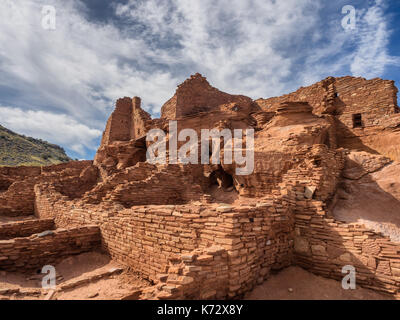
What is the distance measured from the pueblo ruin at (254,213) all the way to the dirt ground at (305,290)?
16 cm

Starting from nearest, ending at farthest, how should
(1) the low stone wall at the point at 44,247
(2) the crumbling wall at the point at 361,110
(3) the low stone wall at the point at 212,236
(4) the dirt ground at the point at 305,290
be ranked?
(4) the dirt ground at the point at 305,290, (3) the low stone wall at the point at 212,236, (1) the low stone wall at the point at 44,247, (2) the crumbling wall at the point at 361,110

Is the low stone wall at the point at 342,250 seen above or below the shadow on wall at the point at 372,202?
below

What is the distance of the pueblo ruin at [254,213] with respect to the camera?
383 cm

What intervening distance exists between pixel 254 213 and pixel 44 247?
6.25 metres

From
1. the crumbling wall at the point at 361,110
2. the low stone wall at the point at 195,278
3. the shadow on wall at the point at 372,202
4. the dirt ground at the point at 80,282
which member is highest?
the crumbling wall at the point at 361,110

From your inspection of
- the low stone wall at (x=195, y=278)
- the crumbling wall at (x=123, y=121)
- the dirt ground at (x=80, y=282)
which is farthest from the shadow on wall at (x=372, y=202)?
the crumbling wall at (x=123, y=121)

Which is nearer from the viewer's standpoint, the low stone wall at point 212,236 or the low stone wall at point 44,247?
the low stone wall at point 212,236

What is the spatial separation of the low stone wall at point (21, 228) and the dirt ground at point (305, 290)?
27.8 feet

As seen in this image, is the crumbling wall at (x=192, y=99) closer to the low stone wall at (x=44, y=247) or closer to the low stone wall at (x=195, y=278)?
the low stone wall at (x=44, y=247)

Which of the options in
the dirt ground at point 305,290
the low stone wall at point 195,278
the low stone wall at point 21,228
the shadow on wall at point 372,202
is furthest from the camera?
the low stone wall at point 21,228

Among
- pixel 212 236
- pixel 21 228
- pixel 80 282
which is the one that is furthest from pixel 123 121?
pixel 212 236

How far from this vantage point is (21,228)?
7.46m
